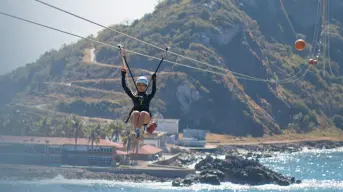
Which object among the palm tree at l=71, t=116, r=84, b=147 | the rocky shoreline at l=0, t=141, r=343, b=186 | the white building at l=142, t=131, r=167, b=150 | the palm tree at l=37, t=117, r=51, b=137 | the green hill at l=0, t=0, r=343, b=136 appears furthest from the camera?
the green hill at l=0, t=0, r=343, b=136

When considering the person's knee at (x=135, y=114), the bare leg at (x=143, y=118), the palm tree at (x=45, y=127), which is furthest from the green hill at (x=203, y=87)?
the bare leg at (x=143, y=118)

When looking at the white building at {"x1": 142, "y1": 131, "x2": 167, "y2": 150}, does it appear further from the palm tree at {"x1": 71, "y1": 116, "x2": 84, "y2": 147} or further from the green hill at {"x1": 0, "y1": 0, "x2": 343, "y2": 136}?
the green hill at {"x1": 0, "y1": 0, "x2": 343, "y2": 136}

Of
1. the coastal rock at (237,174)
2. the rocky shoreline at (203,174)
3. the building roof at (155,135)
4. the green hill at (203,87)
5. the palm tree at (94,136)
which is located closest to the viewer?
the rocky shoreline at (203,174)

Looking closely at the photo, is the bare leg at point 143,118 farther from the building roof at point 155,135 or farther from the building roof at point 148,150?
the building roof at point 155,135

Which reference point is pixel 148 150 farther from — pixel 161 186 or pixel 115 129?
pixel 161 186

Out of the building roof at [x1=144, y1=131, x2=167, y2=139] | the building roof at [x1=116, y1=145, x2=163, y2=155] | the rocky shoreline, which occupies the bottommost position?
the rocky shoreline

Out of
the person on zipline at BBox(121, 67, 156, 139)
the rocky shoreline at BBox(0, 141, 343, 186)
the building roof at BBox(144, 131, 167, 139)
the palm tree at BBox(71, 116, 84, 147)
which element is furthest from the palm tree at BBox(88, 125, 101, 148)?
the person on zipline at BBox(121, 67, 156, 139)

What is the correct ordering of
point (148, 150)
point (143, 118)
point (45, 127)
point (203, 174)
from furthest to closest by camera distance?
point (45, 127) → point (148, 150) → point (203, 174) → point (143, 118)

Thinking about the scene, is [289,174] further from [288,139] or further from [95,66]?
[95,66]

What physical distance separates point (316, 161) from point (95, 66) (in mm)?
67830

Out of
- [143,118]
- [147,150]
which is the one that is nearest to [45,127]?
[147,150]

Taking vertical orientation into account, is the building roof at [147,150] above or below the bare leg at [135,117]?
above

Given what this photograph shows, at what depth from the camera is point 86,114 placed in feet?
504

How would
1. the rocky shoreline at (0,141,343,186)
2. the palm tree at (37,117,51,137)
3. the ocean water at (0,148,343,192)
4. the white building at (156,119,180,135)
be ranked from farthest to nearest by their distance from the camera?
the white building at (156,119,180,135) < the palm tree at (37,117,51,137) < the rocky shoreline at (0,141,343,186) < the ocean water at (0,148,343,192)
